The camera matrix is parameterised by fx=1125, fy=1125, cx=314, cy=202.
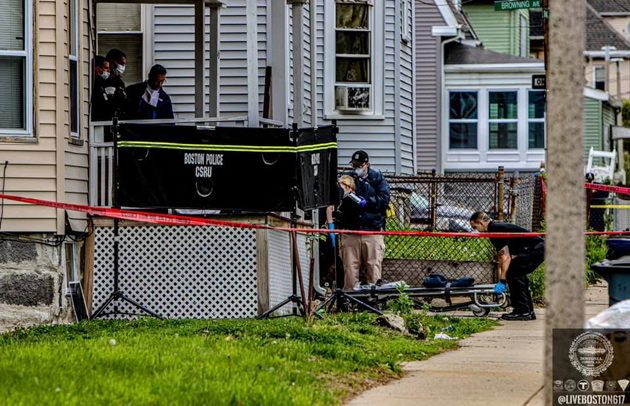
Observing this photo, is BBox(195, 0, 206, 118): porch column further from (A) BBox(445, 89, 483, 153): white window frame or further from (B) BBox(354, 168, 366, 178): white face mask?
(A) BBox(445, 89, 483, 153): white window frame

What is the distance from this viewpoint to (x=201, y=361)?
7.96 m

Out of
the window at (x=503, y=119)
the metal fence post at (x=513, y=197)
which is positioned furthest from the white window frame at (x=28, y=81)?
the window at (x=503, y=119)

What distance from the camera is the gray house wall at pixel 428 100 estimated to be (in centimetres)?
3284

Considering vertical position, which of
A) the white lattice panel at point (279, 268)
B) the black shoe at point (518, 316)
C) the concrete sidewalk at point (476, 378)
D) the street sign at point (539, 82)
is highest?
the street sign at point (539, 82)

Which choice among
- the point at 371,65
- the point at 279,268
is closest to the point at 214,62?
the point at 279,268

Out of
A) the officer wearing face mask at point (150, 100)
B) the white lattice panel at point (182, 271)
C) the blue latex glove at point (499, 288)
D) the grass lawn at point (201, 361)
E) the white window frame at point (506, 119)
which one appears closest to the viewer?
the grass lawn at point (201, 361)

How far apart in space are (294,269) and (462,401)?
482 centimetres

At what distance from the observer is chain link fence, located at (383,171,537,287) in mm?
15505

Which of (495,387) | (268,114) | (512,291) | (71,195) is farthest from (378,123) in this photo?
(495,387)

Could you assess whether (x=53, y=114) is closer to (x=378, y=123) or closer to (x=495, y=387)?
(x=495, y=387)

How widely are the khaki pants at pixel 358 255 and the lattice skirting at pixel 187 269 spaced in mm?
2445

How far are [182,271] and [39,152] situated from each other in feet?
6.47

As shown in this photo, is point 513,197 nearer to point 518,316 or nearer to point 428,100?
point 518,316

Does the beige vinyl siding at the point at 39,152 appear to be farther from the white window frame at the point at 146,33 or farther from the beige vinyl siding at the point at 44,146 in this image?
the white window frame at the point at 146,33
